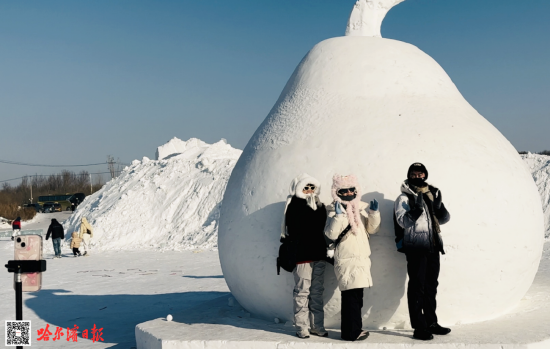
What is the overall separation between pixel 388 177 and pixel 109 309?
18.5 feet

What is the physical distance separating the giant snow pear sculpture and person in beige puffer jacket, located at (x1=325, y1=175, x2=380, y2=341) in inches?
11.4

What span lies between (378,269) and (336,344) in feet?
2.79

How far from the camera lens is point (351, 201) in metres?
4.88

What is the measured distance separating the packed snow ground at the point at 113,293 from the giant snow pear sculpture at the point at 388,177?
2272 mm

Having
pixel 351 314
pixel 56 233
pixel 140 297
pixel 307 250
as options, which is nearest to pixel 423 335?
pixel 351 314

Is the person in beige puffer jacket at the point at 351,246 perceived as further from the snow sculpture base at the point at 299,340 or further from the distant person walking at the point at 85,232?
the distant person walking at the point at 85,232

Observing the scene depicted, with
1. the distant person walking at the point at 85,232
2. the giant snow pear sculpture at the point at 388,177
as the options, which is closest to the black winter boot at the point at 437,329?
the giant snow pear sculpture at the point at 388,177

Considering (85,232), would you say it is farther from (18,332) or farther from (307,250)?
(307,250)

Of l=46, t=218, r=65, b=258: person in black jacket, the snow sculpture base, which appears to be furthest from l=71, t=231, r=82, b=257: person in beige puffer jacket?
the snow sculpture base

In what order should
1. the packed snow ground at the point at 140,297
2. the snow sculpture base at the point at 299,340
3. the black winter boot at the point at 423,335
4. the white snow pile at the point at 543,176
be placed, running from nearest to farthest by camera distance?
the snow sculpture base at the point at 299,340 → the black winter boot at the point at 423,335 → the packed snow ground at the point at 140,297 → the white snow pile at the point at 543,176

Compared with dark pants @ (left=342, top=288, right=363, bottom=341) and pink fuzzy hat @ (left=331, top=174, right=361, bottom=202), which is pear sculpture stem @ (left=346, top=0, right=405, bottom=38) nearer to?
pink fuzzy hat @ (left=331, top=174, right=361, bottom=202)

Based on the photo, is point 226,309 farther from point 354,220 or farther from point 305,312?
point 354,220

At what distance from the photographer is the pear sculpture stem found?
748 cm

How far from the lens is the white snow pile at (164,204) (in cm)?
2194
